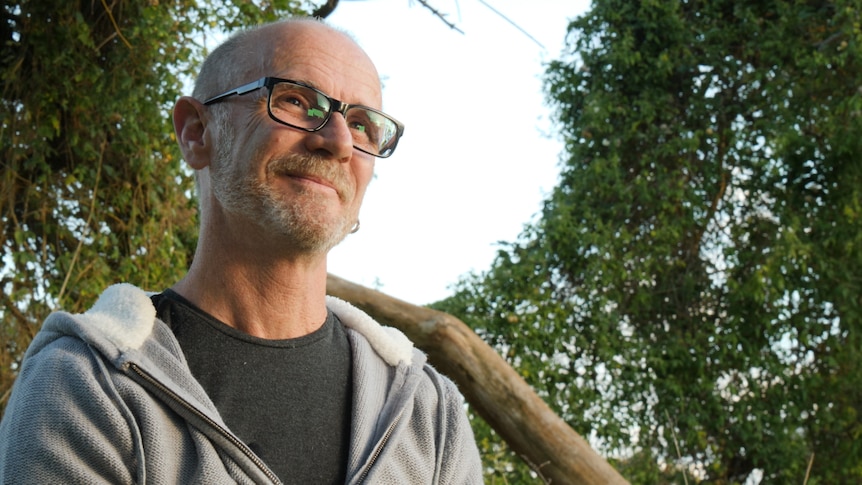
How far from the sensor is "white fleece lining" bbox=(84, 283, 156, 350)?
1352mm

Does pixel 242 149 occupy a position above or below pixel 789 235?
below

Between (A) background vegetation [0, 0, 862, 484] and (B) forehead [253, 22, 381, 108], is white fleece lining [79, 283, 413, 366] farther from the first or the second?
(A) background vegetation [0, 0, 862, 484]

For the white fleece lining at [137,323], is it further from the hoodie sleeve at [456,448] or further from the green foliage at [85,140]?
the green foliage at [85,140]

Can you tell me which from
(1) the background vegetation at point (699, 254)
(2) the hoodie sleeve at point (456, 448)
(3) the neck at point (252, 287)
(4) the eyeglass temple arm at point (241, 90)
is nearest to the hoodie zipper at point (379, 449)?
(2) the hoodie sleeve at point (456, 448)

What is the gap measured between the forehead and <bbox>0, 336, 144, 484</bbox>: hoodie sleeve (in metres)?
0.54

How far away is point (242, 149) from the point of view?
1.48 metres

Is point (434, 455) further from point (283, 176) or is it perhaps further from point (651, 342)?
point (651, 342)

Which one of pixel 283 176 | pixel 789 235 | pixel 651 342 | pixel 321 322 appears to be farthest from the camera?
pixel 651 342

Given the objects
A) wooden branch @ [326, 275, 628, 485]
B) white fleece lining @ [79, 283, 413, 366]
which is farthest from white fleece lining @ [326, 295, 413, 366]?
wooden branch @ [326, 275, 628, 485]

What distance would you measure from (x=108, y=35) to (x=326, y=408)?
2.99 meters

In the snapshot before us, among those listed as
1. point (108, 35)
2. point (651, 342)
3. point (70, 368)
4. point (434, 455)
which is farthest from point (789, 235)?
point (70, 368)

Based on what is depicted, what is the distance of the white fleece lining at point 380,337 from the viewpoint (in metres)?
1.66

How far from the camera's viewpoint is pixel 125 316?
1.40m

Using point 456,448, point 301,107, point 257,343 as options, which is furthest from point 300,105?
point 456,448
